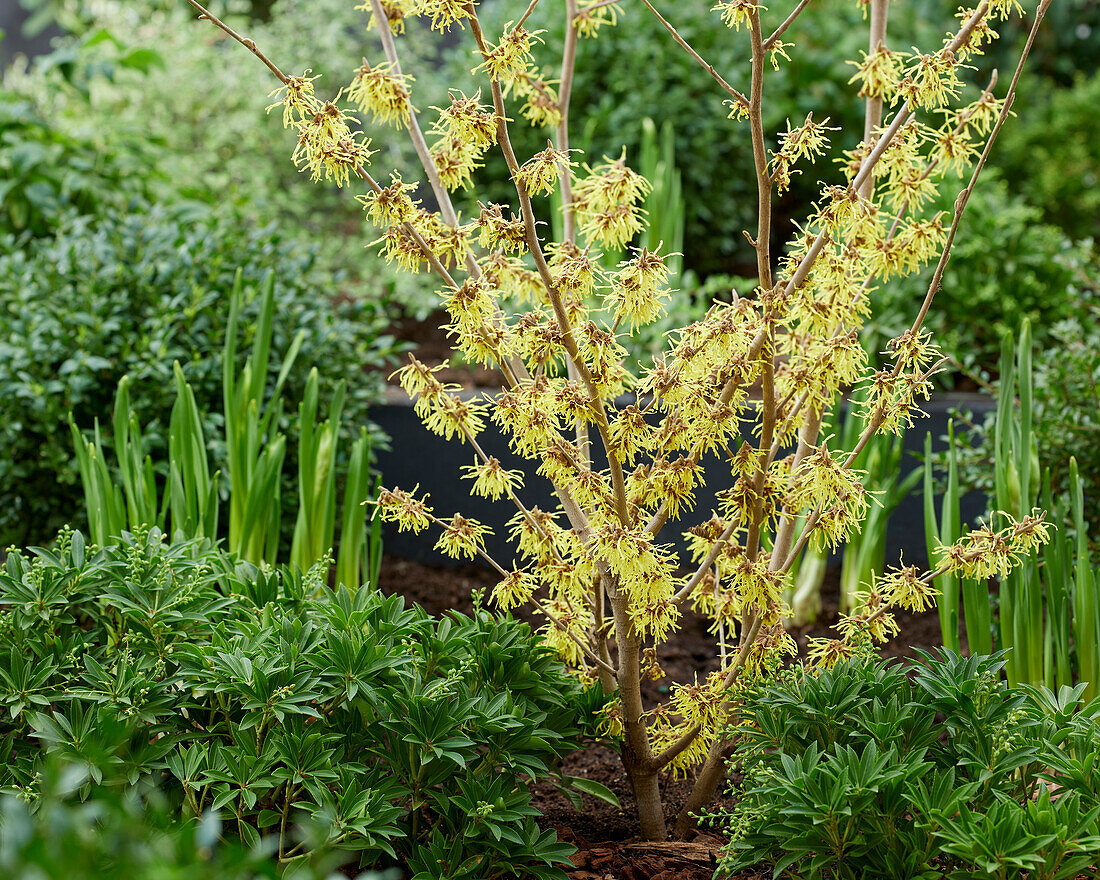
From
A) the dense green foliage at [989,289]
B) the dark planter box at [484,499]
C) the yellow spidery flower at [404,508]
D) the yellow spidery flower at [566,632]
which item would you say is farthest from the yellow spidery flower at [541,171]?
the dense green foliage at [989,289]

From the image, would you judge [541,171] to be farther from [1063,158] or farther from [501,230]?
[1063,158]

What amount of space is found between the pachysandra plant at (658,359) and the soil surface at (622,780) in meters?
0.13

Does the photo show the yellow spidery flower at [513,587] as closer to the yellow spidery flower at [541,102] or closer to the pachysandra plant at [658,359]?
the pachysandra plant at [658,359]

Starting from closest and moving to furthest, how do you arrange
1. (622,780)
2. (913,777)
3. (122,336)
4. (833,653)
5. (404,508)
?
1. (913,777)
2. (404,508)
3. (833,653)
4. (622,780)
5. (122,336)

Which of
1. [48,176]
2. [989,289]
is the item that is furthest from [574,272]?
[48,176]

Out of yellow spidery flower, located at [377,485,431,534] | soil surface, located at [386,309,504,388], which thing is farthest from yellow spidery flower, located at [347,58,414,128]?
soil surface, located at [386,309,504,388]

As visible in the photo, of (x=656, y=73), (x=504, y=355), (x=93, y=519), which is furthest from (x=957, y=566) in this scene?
(x=656, y=73)

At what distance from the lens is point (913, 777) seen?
143 cm

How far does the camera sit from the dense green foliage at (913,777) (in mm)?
1329

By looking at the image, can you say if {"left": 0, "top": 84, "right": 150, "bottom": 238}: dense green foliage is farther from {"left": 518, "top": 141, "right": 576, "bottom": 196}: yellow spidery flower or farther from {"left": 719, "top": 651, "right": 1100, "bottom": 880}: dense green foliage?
{"left": 719, "top": 651, "right": 1100, "bottom": 880}: dense green foliage

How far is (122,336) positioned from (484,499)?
1.38 metres

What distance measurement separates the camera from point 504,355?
1677 millimetres

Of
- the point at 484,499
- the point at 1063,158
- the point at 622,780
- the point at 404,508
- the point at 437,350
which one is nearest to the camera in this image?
the point at 404,508

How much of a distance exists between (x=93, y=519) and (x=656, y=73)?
139 inches
